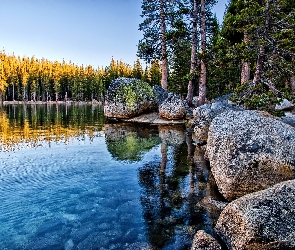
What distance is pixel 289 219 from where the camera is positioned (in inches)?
165

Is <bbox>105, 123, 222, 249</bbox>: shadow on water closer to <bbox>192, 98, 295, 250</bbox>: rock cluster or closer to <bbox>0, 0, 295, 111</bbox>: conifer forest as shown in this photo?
<bbox>192, 98, 295, 250</bbox>: rock cluster

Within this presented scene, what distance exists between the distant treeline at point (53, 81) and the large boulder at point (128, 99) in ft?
210

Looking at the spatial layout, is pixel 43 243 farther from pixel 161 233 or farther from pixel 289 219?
pixel 289 219

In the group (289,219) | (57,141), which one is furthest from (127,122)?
(289,219)

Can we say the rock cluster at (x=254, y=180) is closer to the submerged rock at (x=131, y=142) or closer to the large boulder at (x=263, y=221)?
the large boulder at (x=263, y=221)

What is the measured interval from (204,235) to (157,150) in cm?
759

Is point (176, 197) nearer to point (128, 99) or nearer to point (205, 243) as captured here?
point (205, 243)

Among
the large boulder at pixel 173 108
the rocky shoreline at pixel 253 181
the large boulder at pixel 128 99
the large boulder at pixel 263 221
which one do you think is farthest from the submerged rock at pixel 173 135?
the large boulder at pixel 263 221

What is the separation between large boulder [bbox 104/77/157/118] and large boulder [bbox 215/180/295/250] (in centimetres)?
1839

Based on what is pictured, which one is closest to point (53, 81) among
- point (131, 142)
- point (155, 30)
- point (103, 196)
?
point (155, 30)

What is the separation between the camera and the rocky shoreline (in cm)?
416

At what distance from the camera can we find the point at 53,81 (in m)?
97.8

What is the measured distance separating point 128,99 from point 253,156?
56.4 ft

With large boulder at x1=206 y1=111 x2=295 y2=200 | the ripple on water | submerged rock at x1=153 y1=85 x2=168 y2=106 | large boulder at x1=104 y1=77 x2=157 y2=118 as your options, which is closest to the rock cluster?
large boulder at x1=206 y1=111 x2=295 y2=200
